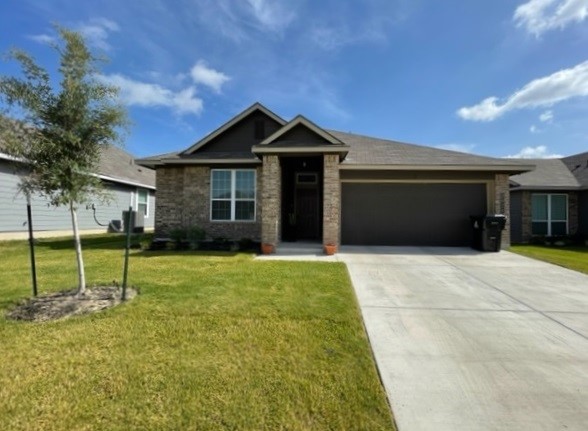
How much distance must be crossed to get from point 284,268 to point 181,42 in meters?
9.86

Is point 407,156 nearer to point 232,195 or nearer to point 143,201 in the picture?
point 232,195

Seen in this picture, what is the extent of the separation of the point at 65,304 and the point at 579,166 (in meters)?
23.5

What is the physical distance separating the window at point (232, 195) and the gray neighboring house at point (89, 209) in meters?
3.54

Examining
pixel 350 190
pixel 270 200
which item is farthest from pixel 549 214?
pixel 270 200

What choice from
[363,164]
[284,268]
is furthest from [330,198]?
[284,268]

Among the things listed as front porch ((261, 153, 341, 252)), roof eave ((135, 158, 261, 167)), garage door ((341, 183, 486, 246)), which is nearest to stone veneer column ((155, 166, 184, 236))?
roof eave ((135, 158, 261, 167))

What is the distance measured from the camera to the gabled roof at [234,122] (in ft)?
42.6

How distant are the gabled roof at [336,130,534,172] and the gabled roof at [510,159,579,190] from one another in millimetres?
3959

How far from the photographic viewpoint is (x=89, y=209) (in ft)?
45.6

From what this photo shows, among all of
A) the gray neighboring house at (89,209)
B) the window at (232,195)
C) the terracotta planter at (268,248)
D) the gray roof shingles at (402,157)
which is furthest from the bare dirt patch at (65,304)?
the gray roof shingles at (402,157)

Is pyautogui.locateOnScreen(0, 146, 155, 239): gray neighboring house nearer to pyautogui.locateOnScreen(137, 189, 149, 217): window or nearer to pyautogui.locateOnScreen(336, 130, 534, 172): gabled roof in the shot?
pyautogui.locateOnScreen(137, 189, 149, 217): window

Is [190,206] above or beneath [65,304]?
above

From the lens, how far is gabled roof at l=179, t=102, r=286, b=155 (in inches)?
511

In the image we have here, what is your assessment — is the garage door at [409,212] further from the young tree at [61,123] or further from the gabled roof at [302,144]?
the young tree at [61,123]
